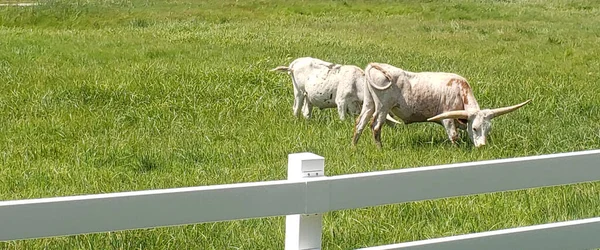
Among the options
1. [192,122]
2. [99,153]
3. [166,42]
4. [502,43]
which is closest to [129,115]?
[192,122]

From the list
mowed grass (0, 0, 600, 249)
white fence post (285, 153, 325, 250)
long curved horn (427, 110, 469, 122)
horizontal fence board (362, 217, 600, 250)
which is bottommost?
mowed grass (0, 0, 600, 249)

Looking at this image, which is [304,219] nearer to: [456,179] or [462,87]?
[456,179]

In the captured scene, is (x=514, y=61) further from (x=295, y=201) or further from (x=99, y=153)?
(x=295, y=201)

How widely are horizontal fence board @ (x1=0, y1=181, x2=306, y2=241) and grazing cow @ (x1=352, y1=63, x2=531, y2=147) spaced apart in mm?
5123

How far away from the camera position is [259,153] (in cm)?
823

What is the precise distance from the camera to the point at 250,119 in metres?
10.2

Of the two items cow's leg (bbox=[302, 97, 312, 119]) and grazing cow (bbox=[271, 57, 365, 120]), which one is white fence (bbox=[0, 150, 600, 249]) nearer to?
Result: grazing cow (bbox=[271, 57, 365, 120])

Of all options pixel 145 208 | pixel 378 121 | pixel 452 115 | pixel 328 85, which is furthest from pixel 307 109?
pixel 145 208

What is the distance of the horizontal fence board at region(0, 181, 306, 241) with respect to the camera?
3021 millimetres

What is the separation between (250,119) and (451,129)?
2.53m

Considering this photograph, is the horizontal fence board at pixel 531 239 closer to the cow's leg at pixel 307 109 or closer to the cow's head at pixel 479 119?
the cow's head at pixel 479 119

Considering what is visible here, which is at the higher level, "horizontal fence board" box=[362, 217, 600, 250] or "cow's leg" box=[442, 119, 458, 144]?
"horizontal fence board" box=[362, 217, 600, 250]

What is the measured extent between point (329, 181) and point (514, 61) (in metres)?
13.9

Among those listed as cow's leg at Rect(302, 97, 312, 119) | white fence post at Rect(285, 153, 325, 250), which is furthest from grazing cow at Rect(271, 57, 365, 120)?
white fence post at Rect(285, 153, 325, 250)
